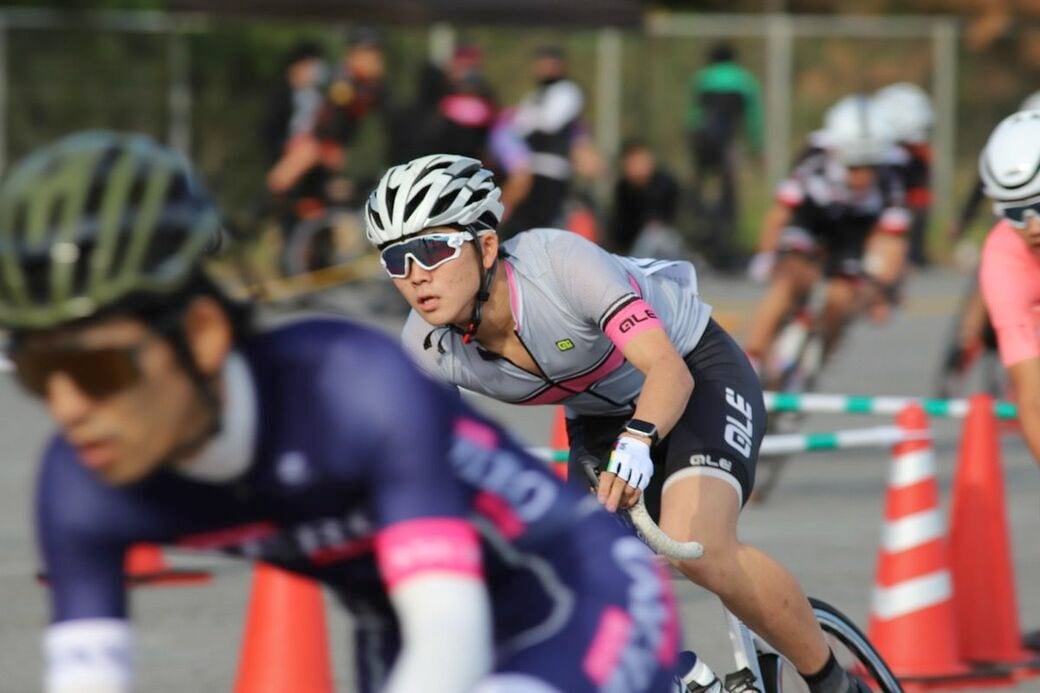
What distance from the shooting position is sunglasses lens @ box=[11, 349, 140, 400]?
289 cm

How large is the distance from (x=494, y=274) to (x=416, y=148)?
1236cm

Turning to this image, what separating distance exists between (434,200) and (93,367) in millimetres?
2392

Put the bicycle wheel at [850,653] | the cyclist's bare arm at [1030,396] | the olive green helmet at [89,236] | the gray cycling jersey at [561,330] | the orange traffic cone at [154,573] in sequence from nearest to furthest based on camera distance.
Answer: the olive green helmet at [89,236] < the gray cycling jersey at [561,330] < the bicycle wheel at [850,653] < the cyclist's bare arm at [1030,396] < the orange traffic cone at [154,573]

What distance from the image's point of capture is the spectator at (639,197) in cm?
2166

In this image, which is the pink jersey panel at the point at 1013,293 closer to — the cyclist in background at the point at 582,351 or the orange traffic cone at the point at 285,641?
the cyclist in background at the point at 582,351

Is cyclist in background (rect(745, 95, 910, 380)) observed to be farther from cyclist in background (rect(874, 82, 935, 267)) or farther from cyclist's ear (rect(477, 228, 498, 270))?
cyclist's ear (rect(477, 228, 498, 270))

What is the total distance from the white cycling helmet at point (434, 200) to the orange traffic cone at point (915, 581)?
8.03 ft

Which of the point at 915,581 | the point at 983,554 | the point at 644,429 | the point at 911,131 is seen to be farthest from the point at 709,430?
the point at 911,131

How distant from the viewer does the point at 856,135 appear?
12359 mm

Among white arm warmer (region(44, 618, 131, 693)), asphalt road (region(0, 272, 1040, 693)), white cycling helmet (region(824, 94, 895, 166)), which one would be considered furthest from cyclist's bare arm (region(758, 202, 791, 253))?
white arm warmer (region(44, 618, 131, 693))

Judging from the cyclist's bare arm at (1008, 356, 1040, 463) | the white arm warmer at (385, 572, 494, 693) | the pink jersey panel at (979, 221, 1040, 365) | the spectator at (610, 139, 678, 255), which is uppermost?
the white arm warmer at (385, 572, 494, 693)

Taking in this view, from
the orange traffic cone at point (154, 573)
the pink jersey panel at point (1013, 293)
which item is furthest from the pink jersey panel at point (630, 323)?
the orange traffic cone at point (154, 573)

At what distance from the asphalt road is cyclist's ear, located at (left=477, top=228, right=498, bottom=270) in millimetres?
2251

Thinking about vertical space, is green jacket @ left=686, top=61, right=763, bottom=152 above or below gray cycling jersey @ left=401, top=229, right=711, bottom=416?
below
